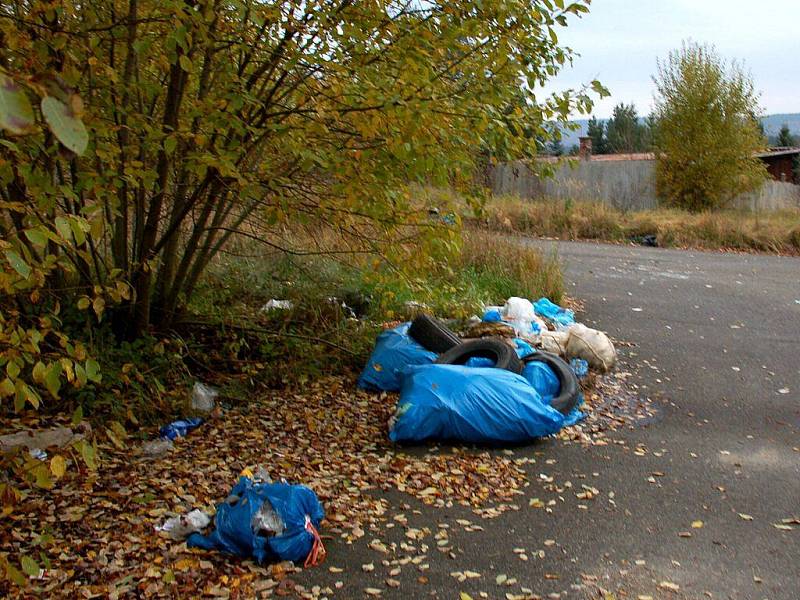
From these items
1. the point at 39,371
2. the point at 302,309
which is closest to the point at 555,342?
the point at 302,309

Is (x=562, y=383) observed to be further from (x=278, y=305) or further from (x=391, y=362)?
(x=278, y=305)

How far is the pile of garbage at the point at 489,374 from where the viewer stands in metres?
5.38

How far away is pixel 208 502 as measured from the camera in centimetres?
442

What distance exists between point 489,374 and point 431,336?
4.16 feet

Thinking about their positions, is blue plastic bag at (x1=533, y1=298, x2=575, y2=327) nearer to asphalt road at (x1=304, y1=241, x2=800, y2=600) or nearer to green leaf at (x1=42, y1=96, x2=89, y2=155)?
asphalt road at (x1=304, y1=241, x2=800, y2=600)

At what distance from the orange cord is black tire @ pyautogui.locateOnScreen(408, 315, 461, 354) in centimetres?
300

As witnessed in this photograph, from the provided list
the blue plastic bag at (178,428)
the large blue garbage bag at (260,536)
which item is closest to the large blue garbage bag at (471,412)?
the blue plastic bag at (178,428)

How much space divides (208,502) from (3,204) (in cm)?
205

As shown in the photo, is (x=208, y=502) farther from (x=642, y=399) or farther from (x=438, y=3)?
(x=642, y=399)

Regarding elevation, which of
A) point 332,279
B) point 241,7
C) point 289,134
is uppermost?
point 241,7

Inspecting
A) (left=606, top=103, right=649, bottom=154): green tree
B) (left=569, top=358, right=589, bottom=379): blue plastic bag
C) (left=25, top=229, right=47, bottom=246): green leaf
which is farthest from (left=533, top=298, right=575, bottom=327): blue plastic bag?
(left=606, top=103, right=649, bottom=154): green tree

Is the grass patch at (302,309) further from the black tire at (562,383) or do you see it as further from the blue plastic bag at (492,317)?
the black tire at (562,383)

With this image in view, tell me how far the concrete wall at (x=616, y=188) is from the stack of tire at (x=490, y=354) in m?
16.8

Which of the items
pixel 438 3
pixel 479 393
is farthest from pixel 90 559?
pixel 438 3
